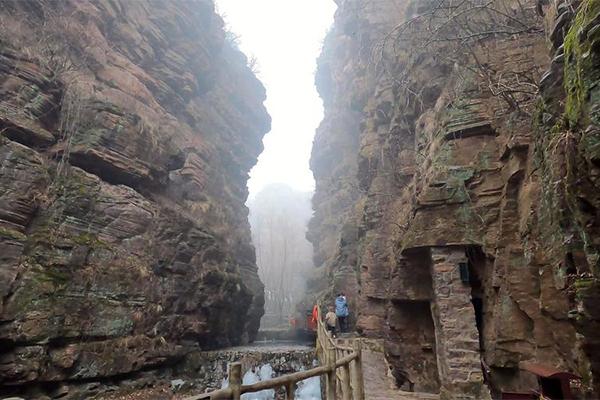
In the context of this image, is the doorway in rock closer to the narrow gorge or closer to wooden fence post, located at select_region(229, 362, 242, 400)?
the narrow gorge

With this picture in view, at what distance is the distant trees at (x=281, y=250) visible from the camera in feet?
164

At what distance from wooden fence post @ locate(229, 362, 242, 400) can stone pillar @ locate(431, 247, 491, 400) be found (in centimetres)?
671

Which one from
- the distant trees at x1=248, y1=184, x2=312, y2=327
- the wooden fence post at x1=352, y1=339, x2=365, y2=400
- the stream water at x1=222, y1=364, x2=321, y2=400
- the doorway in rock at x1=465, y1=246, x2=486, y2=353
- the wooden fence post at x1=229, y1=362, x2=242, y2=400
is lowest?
the stream water at x1=222, y1=364, x2=321, y2=400

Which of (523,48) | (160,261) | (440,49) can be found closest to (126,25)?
(160,261)

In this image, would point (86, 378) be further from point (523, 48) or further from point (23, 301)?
point (523, 48)

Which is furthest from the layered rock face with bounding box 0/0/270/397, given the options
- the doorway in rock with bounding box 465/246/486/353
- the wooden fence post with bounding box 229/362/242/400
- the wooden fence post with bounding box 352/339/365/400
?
the doorway in rock with bounding box 465/246/486/353

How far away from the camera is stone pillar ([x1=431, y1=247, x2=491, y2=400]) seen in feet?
26.1

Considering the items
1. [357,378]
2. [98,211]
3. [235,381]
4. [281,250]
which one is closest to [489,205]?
[357,378]

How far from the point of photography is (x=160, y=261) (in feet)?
45.8

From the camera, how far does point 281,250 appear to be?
57.9m

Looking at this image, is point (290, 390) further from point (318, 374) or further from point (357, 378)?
point (357, 378)

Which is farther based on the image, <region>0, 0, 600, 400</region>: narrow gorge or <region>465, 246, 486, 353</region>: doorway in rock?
<region>465, 246, 486, 353</region>: doorway in rock

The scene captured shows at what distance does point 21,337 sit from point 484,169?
41.0 ft

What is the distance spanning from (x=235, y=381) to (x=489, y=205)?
7732mm
